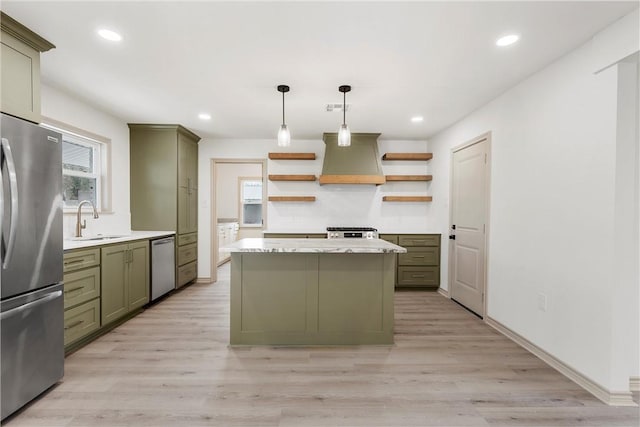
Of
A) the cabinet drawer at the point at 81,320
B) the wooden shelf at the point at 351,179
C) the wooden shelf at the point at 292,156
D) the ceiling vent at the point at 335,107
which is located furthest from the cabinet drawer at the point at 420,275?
the cabinet drawer at the point at 81,320

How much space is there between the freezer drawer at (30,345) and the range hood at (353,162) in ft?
11.2

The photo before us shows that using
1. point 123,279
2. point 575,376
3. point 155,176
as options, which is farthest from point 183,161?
point 575,376

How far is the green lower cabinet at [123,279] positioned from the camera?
2.95m

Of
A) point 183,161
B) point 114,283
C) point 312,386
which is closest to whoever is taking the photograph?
point 312,386

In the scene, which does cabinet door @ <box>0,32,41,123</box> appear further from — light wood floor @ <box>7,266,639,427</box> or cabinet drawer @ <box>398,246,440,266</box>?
cabinet drawer @ <box>398,246,440,266</box>

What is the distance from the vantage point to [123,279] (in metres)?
3.21

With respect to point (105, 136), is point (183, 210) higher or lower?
lower

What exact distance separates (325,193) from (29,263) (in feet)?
12.5

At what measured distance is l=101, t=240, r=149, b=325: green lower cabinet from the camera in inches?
116

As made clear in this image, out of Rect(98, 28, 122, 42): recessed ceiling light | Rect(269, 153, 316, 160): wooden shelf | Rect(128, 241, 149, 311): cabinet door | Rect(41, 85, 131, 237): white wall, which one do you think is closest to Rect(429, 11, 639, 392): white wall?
Rect(269, 153, 316, 160): wooden shelf

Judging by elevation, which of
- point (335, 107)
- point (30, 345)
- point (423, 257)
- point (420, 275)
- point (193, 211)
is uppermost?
point (335, 107)

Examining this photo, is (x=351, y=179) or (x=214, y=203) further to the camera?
(x=214, y=203)

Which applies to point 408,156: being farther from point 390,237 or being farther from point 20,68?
point 20,68

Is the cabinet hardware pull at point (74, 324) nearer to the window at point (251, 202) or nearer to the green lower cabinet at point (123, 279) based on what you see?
the green lower cabinet at point (123, 279)
